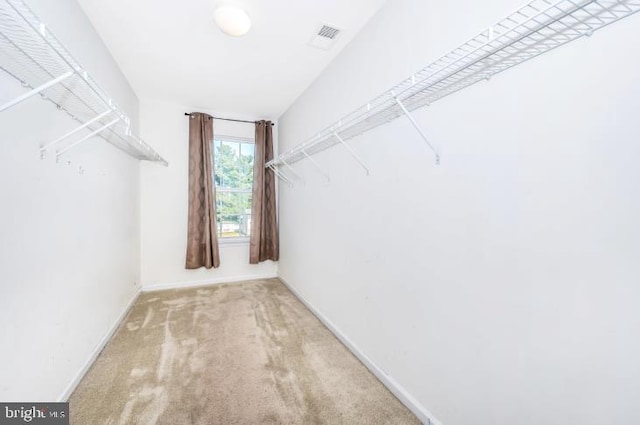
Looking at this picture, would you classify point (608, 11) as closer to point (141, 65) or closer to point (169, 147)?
point (141, 65)

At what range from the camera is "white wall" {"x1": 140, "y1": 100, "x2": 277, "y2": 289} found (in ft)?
11.9

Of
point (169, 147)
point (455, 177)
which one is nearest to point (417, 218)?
A: point (455, 177)

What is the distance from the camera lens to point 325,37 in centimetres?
216

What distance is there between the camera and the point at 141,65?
8.66ft

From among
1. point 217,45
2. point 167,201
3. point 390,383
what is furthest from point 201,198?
point 390,383

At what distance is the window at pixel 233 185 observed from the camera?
13.6ft

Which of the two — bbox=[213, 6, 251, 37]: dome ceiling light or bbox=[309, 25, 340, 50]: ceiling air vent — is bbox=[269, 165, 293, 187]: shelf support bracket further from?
bbox=[213, 6, 251, 37]: dome ceiling light

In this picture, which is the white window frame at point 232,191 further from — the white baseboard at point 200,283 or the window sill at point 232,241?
the white baseboard at point 200,283

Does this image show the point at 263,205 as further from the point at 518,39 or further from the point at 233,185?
the point at 518,39

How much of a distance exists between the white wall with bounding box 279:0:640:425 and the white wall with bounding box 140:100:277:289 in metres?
2.81

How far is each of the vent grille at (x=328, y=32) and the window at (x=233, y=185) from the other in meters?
2.33

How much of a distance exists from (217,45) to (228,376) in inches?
103

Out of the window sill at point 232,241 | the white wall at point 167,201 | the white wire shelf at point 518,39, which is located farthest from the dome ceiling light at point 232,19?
the window sill at point 232,241

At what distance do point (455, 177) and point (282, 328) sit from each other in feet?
6.95
